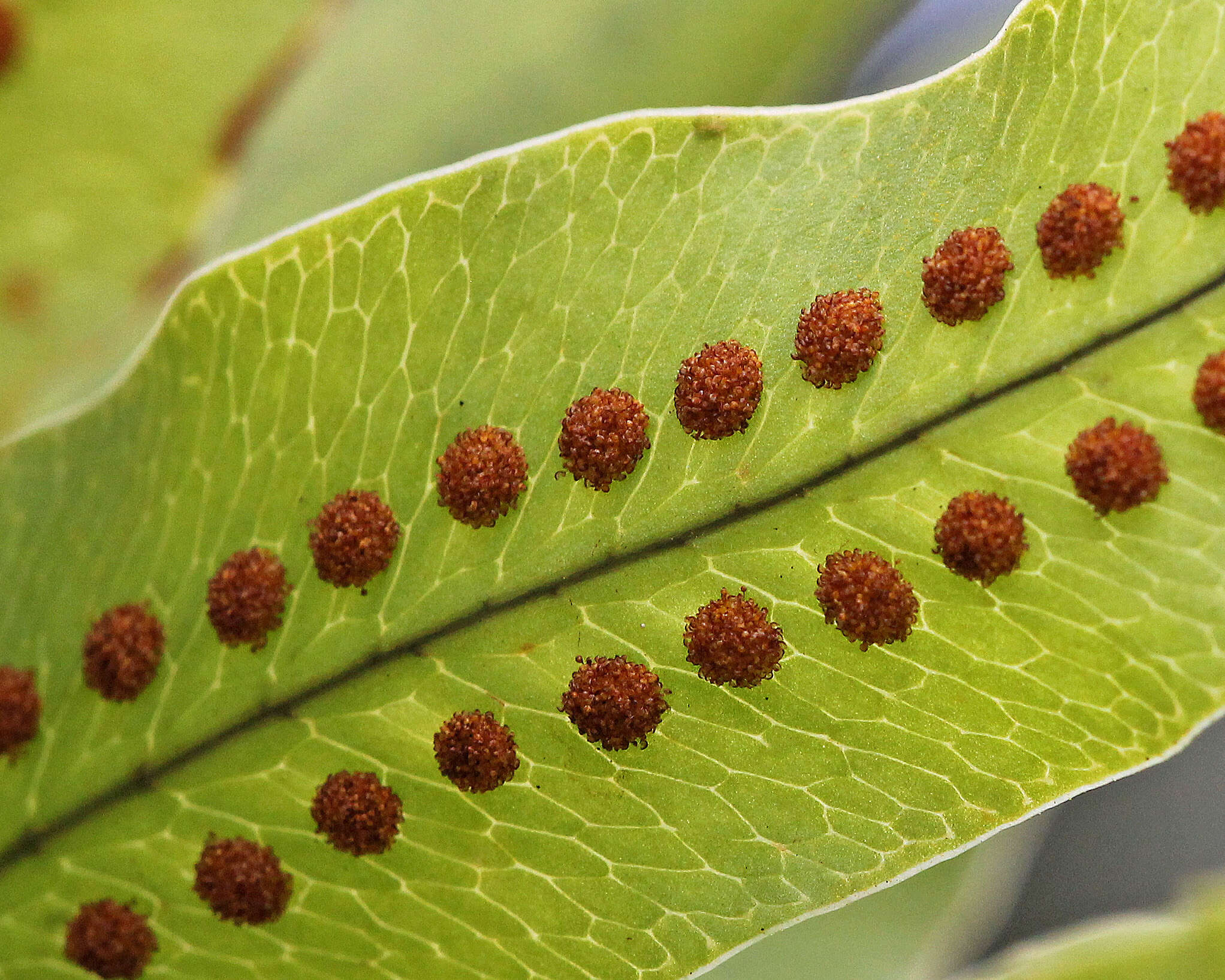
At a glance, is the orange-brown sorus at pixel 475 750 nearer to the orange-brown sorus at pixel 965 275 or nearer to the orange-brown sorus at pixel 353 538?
the orange-brown sorus at pixel 353 538

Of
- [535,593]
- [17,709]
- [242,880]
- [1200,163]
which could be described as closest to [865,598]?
[535,593]

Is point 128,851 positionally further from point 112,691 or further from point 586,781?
point 586,781

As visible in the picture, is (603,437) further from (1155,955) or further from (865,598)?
(1155,955)

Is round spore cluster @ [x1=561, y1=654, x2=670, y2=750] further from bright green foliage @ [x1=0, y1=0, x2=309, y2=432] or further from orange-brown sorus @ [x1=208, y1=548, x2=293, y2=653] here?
bright green foliage @ [x1=0, y1=0, x2=309, y2=432]

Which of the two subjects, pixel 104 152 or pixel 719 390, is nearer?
pixel 719 390

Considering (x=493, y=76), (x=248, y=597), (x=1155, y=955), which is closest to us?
(x=1155, y=955)
